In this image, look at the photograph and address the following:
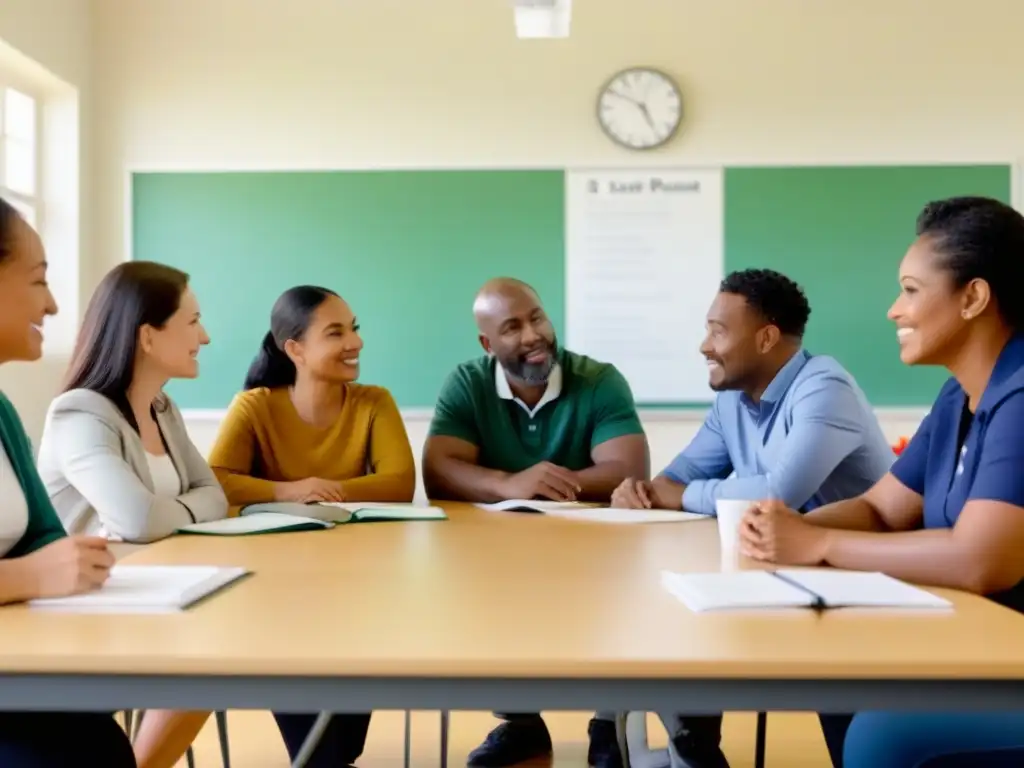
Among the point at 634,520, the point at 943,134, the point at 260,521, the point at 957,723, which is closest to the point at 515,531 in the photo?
the point at 634,520

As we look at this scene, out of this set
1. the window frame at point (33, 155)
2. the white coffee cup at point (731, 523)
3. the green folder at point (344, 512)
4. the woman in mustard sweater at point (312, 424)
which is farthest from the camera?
the window frame at point (33, 155)

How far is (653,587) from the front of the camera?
1362mm

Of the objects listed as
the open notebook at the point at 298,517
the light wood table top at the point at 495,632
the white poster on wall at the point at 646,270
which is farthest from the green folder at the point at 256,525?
the white poster on wall at the point at 646,270

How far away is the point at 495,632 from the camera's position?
1099 millimetres

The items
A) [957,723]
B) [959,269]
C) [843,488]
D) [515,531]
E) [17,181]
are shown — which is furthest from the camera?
[17,181]

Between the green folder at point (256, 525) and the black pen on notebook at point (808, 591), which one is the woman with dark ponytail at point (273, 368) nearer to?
the green folder at point (256, 525)

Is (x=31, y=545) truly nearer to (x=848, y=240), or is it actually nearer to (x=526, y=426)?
(x=526, y=426)

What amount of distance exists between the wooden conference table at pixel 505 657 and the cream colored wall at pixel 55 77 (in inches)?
126

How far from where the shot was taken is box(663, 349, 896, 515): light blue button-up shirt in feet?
6.97

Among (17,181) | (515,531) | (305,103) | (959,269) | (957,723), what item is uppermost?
(305,103)

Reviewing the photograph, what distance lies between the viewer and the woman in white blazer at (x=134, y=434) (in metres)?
1.85

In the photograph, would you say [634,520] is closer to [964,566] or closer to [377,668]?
[964,566]

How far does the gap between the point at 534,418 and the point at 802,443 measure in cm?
93

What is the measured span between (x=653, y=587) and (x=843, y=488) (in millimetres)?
1073
